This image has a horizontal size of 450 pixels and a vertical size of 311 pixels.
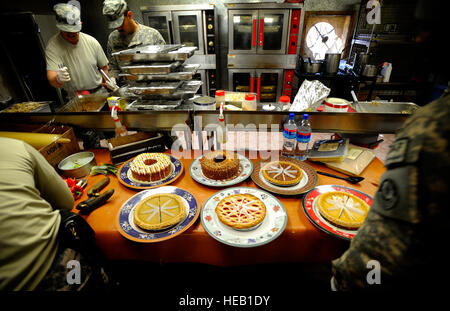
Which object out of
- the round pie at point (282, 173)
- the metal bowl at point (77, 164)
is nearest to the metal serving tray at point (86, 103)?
the metal bowl at point (77, 164)

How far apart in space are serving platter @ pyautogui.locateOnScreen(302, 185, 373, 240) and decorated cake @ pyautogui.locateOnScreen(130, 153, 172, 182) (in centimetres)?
112

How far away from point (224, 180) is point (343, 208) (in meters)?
0.88

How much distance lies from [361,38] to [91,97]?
6.26 m

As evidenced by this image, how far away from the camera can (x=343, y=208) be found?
1459 mm

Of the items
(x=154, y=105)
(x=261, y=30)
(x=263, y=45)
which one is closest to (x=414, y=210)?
(x=154, y=105)

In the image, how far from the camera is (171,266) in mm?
2178

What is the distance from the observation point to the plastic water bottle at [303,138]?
1901 millimetres

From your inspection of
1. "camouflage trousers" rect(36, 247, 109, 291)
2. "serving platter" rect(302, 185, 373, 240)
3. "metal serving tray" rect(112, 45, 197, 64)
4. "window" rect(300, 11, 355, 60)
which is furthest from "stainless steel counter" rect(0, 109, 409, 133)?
"window" rect(300, 11, 355, 60)

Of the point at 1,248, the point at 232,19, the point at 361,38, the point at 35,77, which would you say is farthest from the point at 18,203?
the point at 361,38

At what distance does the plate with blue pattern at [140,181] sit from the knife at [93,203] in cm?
16

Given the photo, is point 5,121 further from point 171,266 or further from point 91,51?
point 171,266

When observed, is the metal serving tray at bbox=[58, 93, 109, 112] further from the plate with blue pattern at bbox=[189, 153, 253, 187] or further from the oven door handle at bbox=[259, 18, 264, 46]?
the oven door handle at bbox=[259, 18, 264, 46]

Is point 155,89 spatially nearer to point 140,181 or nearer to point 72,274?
point 140,181

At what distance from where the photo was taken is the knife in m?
1.51
